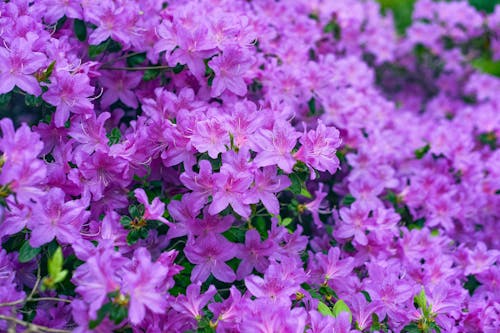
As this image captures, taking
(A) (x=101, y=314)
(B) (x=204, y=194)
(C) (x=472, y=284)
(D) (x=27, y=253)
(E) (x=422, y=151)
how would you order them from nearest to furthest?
(A) (x=101, y=314) < (D) (x=27, y=253) < (B) (x=204, y=194) < (C) (x=472, y=284) < (E) (x=422, y=151)

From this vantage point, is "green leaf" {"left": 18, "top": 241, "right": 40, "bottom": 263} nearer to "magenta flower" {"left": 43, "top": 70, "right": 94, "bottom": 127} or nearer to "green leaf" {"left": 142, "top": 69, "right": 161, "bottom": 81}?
"magenta flower" {"left": 43, "top": 70, "right": 94, "bottom": 127}

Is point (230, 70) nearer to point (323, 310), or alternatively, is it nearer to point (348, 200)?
point (348, 200)

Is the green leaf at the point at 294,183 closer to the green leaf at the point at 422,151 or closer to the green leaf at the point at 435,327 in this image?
the green leaf at the point at 435,327

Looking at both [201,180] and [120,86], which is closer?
[201,180]

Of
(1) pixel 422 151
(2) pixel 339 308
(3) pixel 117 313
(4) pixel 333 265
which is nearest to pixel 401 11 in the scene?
(1) pixel 422 151

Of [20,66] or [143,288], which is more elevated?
[20,66]

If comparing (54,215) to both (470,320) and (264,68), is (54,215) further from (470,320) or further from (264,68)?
(470,320)

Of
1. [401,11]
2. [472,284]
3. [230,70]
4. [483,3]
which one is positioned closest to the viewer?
[230,70]
